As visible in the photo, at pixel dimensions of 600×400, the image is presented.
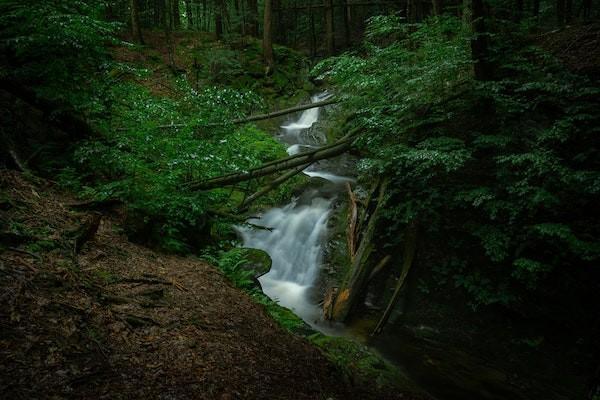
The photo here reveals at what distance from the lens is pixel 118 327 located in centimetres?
373

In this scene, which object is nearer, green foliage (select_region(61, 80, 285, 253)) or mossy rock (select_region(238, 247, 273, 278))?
green foliage (select_region(61, 80, 285, 253))

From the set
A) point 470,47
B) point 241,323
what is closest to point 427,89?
point 470,47

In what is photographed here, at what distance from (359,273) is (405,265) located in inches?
41.5

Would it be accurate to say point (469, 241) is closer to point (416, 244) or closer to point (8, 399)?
point (416, 244)

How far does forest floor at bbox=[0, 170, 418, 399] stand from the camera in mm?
2906

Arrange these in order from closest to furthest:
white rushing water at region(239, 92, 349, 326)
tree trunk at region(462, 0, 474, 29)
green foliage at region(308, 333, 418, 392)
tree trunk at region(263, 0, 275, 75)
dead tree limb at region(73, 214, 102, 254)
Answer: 1. dead tree limb at region(73, 214, 102, 254)
2. green foliage at region(308, 333, 418, 392)
3. tree trunk at region(462, 0, 474, 29)
4. white rushing water at region(239, 92, 349, 326)
5. tree trunk at region(263, 0, 275, 75)

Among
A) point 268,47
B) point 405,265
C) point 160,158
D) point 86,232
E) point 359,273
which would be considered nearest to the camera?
point 86,232

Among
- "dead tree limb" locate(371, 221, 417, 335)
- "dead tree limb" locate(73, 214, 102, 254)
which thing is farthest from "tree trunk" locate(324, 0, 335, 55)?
Result: "dead tree limb" locate(73, 214, 102, 254)

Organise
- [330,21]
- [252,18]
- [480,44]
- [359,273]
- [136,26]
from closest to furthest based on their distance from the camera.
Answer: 1. [480,44]
2. [359,273]
3. [136,26]
4. [330,21]
5. [252,18]

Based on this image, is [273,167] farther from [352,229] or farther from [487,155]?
[487,155]

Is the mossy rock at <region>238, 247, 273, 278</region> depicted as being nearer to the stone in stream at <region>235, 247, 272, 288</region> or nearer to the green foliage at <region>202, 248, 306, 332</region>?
the stone in stream at <region>235, 247, 272, 288</region>

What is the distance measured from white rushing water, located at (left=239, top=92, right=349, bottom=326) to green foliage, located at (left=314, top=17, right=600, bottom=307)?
242 centimetres

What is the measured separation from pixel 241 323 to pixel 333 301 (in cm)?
382

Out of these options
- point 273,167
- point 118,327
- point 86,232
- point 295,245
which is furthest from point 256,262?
point 118,327
